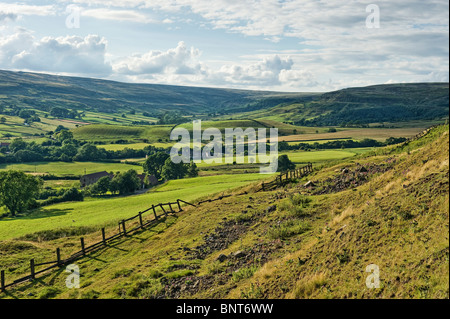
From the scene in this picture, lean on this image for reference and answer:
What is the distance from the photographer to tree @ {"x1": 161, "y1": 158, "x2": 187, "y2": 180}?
379 ft

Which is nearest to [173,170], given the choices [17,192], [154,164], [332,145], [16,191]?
[154,164]

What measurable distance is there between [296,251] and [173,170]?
99.0m

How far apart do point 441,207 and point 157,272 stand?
16.4m

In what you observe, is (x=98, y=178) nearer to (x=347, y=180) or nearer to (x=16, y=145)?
(x=16, y=145)

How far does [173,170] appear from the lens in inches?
4589

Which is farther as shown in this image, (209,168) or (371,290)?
(209,168)

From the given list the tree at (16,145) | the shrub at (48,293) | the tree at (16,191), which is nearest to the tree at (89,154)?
the tree at (16,145)

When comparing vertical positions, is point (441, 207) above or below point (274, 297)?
above

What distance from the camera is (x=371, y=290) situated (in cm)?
1359

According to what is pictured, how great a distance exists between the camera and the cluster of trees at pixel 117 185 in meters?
101

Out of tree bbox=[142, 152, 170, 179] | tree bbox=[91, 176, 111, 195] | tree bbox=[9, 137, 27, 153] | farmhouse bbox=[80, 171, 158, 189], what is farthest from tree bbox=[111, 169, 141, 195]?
tree bbox=[9, 137, 27, 153]

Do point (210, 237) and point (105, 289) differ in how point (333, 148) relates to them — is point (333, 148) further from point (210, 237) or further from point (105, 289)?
point (105, 289)

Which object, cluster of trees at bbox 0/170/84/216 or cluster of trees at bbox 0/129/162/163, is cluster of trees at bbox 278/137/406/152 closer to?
cluster of trees at bbox 0/129/162/163
